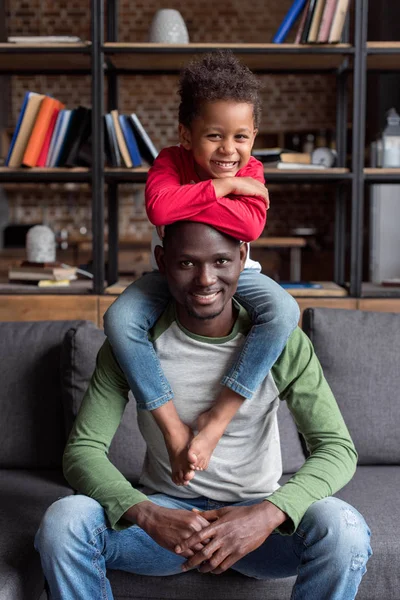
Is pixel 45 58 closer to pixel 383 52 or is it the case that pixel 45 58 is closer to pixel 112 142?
pixel 112 142

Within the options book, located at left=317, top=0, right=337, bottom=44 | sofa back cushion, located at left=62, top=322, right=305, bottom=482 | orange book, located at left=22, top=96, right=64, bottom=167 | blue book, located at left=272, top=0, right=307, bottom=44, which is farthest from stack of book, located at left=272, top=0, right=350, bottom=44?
sofa back cushion, located at left=62, top=322, right=305, bottom=482

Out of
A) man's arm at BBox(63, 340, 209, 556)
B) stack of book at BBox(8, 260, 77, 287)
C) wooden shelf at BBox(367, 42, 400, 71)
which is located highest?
wooden shelf at BBox(367, 42, 400, 71)

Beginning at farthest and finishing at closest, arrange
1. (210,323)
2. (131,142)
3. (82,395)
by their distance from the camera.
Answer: (131,142) → (82,395) → (210,323)

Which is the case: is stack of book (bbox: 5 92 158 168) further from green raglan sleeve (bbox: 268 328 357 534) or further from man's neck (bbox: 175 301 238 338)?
green raglan sleeve (bbox: 268 328 357 534)

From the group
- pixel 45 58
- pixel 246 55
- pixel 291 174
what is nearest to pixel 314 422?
pixel 291 174

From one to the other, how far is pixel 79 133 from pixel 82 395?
1497mm

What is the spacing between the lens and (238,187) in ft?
5.22

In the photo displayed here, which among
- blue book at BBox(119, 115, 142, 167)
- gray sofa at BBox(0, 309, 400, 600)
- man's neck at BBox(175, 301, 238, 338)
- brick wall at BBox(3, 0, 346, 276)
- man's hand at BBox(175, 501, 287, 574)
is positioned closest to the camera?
→ man's hand at BBox(175, 501, 287, 574)

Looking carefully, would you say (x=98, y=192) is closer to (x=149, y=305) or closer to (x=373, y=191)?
(x=149, y=305)

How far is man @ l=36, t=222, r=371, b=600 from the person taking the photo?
1.39 meters

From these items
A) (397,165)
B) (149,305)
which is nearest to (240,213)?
(149,305)

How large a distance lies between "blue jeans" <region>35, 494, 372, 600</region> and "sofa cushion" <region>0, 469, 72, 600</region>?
13 centimetres

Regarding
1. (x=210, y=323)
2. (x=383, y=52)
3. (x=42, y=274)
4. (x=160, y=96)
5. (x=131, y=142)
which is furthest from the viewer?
(x=160, y=96)

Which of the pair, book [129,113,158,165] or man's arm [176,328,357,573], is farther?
book [129,113,158,165]
